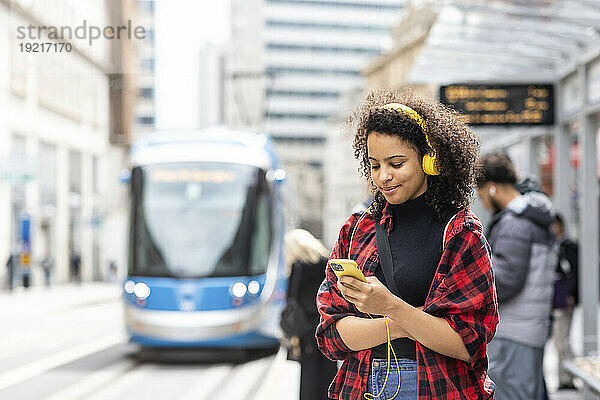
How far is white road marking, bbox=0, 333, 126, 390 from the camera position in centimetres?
1112

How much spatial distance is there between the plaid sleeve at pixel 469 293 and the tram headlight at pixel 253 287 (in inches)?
375

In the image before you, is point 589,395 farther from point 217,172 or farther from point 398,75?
point 398,75

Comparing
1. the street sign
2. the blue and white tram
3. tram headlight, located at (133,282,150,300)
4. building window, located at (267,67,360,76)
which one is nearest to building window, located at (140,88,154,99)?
building window, located at (267,67,360,76)

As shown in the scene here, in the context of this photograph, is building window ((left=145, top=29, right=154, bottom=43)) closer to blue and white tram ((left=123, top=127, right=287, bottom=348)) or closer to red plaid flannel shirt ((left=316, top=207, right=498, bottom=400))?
blue and white tram ((left=123, top=127, right=287, bottom=348))

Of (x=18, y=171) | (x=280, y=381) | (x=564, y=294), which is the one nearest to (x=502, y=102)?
(x=564, y=294)

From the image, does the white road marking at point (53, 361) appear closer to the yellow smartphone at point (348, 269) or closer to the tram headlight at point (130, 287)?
the tram headlight at point (130, 287)

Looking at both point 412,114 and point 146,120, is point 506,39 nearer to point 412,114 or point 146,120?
point 412,114

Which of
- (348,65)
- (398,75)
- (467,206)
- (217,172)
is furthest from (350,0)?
(467,206)

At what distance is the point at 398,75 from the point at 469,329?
60.3 meters

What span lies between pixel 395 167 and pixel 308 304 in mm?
3486

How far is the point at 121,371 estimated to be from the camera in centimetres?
1171

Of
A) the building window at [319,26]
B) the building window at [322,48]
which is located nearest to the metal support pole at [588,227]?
the building window at [319,26]

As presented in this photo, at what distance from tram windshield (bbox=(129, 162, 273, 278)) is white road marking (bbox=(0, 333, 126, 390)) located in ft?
5.90

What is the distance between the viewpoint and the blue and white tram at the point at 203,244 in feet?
38.6
